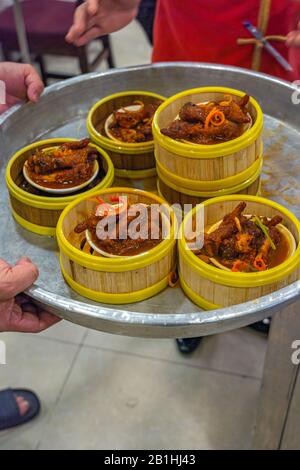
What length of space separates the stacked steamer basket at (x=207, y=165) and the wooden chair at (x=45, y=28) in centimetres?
176

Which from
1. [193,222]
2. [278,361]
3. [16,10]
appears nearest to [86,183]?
[193,222]

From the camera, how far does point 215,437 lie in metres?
1.90

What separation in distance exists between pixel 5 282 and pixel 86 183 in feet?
1.08

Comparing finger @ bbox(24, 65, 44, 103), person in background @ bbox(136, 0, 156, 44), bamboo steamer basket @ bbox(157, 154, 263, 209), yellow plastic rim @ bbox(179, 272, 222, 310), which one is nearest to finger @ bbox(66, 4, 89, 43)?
finger @ bbox(24, 65, 44, 103)

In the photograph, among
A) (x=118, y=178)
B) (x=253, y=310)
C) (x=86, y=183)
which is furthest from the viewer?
(x=118, y=178)

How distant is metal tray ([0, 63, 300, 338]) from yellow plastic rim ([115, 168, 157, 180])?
8.5 inches

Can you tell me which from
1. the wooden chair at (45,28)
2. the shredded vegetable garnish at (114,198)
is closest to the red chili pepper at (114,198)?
the shredded vegetable garnish at (114,198)

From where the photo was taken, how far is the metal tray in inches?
40.3

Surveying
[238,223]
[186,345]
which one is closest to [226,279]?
[238,223]

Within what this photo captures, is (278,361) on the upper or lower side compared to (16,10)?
lower

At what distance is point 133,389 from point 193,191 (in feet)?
3.41

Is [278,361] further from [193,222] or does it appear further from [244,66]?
[244,66]

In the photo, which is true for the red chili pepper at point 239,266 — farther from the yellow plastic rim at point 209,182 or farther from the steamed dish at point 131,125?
the steamed dish at point 131,125

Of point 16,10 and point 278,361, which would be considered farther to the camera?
point 16,10
